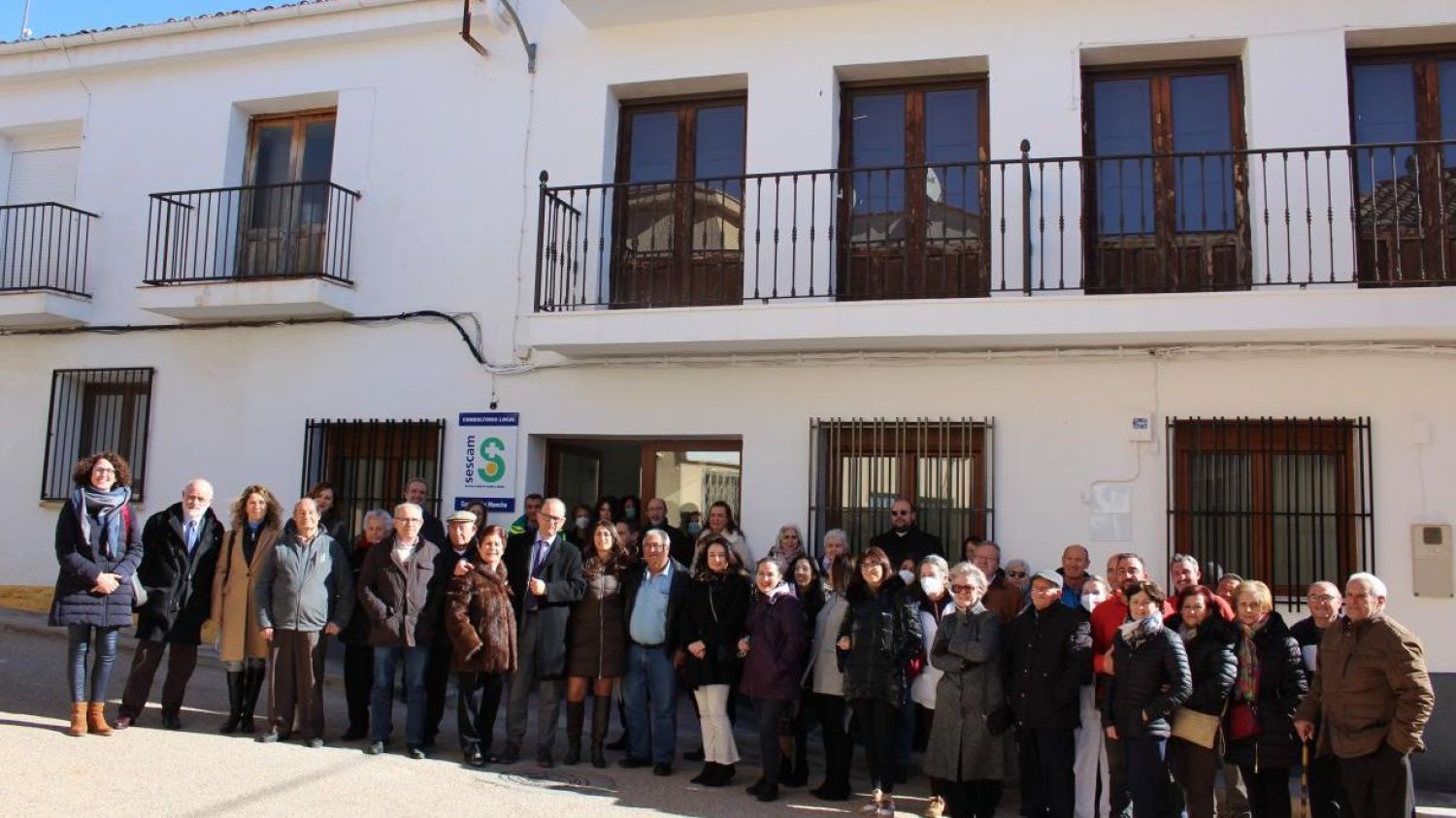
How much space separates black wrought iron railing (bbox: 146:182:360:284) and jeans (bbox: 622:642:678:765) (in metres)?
5.12

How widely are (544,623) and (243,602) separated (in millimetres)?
1961

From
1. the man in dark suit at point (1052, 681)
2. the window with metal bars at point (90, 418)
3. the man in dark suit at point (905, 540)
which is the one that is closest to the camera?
the man in dark suit at point (1052, 681)

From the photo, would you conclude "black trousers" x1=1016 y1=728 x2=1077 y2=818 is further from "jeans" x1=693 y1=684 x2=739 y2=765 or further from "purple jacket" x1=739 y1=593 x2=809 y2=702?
"jeans" x1=693 y1=684 x2=739 y2=765

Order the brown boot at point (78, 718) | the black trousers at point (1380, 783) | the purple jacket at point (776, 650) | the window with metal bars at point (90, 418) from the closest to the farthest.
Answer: the black trousers at point (1380, 783), the purple jacket at point (776, 650), the brown boot at point (78, 718), the window with metal bars at point (90, 418)

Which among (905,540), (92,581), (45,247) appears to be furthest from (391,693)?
(45,247)

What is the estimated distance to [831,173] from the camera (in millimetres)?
9055

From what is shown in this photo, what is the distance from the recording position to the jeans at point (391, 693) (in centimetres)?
710

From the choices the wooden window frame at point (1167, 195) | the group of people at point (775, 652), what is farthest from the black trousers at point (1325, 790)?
the wooden window frame at point (1167, 195)

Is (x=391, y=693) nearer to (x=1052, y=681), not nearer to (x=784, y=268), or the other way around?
(x=1052, y=681)

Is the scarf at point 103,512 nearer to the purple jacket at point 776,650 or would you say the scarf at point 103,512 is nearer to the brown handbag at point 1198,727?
the purple jacket at point 776,650

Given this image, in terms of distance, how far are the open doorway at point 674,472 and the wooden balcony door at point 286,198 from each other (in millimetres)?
2763

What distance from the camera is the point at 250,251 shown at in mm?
10898

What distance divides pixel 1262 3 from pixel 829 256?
3770 millimetres

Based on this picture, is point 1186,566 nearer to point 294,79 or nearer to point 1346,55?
point 1346,55
